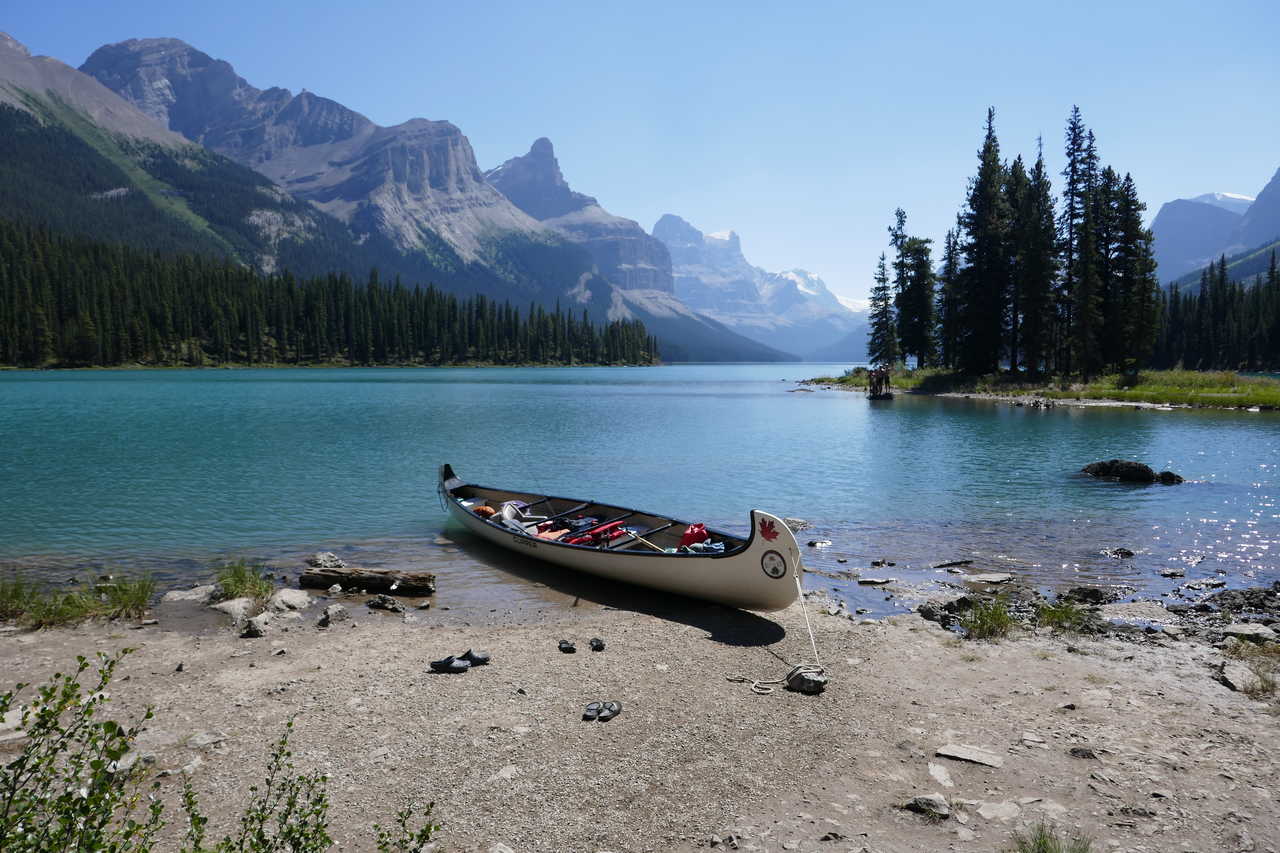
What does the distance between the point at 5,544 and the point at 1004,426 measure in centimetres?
→ 5035

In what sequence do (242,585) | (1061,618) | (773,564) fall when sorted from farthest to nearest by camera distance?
(242,585) < (1061,618) < (773,564)

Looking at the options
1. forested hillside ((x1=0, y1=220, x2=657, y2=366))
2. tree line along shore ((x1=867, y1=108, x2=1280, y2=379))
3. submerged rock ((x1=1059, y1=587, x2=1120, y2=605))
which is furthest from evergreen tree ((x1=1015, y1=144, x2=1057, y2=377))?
forested hillside ((x1=0, y1=220, x2=657, y2=366))

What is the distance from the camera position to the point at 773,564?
1249 cm

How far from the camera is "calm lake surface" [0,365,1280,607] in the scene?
18.6 m

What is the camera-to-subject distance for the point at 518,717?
9.00 meters

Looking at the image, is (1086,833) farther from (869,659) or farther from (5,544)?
(5,544)

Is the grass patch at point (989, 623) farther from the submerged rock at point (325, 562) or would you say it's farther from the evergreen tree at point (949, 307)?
the evergreen tree at point (949, 307)

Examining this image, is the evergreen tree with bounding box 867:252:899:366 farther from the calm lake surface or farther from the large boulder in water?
the large boulder in water

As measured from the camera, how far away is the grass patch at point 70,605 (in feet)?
39.9

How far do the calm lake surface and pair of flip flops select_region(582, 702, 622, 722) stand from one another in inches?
283

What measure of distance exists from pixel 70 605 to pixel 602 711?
10303 millimetres

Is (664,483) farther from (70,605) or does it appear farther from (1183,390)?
(1183,390)

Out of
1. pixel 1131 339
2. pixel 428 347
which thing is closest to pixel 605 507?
pixel 1131 339

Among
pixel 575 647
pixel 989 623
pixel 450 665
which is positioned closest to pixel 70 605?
pixel 450 665
